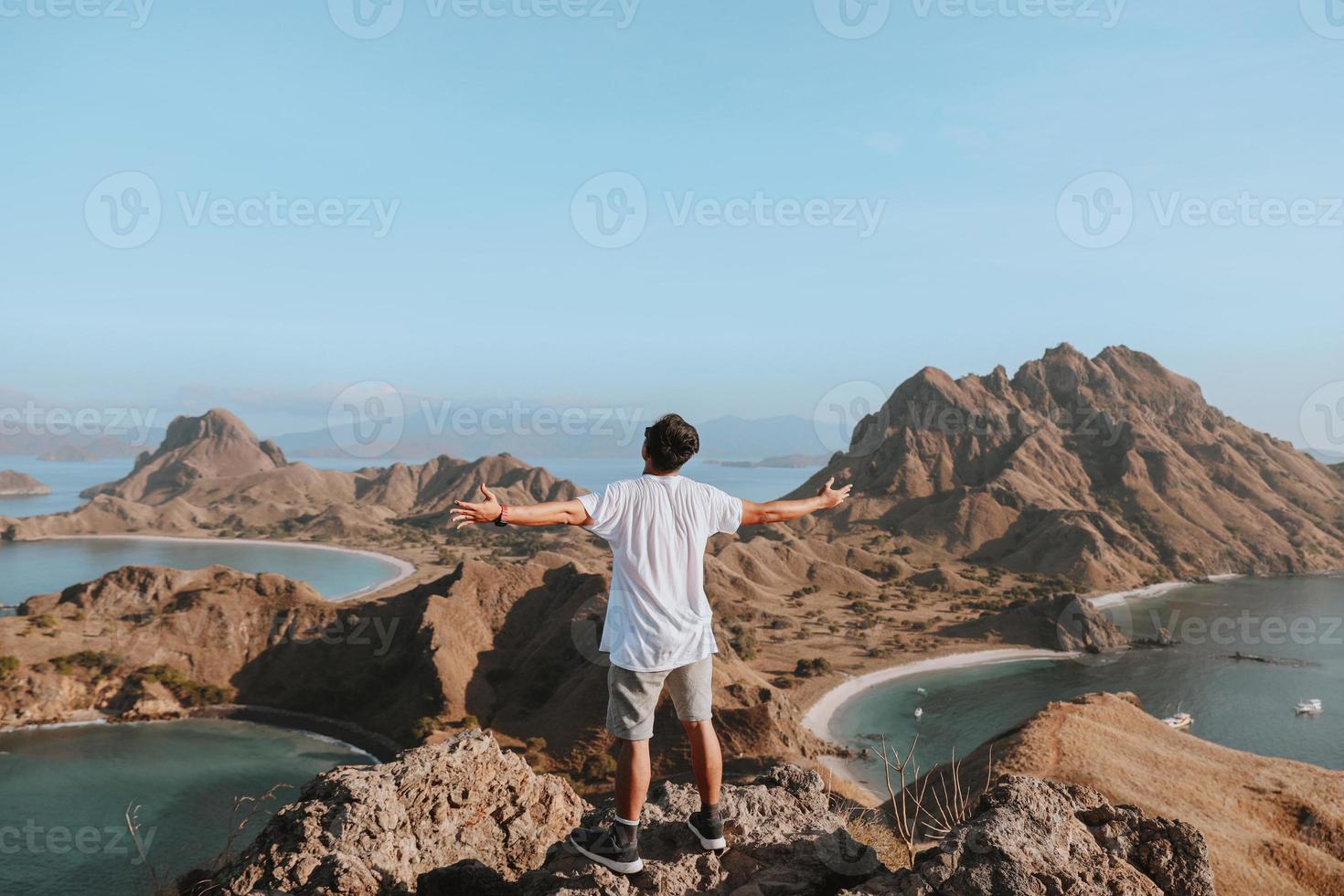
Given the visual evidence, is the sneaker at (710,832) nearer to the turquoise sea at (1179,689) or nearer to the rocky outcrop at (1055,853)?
the rocky outcrop at (1055,853)

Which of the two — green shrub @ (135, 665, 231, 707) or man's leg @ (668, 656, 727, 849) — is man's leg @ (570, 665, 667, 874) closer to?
man's leg @ (668, 656, 727, 849)

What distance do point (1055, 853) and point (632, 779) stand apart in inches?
98.1

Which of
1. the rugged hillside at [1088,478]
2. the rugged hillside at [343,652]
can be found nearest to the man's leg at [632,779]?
the rugged hillside at [343,652]

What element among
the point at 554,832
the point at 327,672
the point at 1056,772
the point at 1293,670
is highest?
the point at 554,832

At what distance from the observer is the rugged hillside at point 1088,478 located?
101625mm

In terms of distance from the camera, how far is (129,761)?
39594 mm

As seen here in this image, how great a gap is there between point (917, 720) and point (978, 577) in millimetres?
47825

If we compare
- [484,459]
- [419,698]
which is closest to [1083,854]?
[419,698]

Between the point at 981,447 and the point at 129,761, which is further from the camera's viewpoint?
the point at 981,447

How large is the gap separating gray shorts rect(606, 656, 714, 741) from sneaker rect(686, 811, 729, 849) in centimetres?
71

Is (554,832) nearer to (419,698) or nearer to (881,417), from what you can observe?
(419,698)

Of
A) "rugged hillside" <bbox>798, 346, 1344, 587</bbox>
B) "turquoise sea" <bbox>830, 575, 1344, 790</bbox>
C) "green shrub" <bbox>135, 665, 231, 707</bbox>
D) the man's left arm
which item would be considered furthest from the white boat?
"green shrub" <bbox>135, 665, 231, 707</bbox>

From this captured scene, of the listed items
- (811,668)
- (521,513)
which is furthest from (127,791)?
(521,513)

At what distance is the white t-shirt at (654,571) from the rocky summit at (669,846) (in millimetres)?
1390
